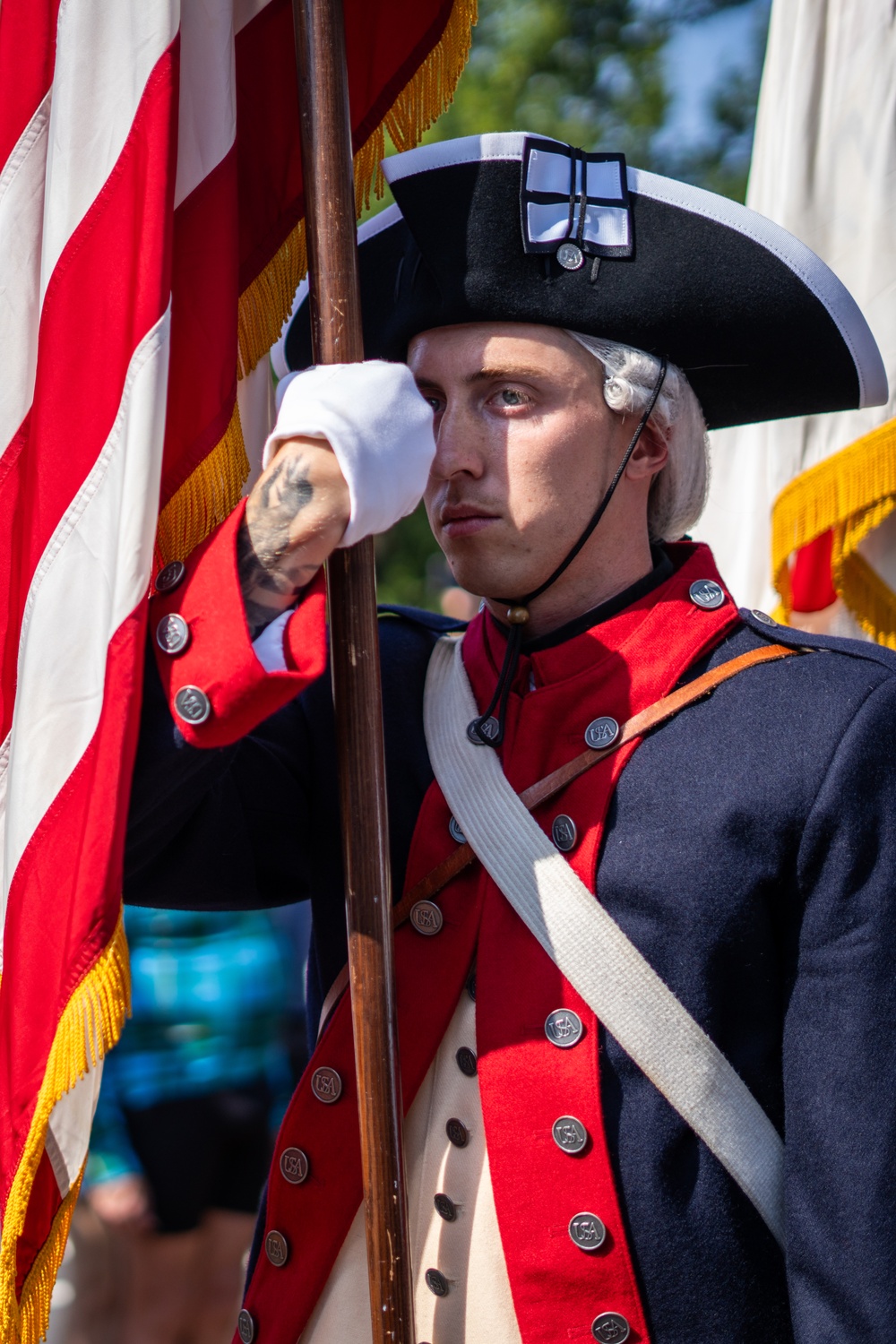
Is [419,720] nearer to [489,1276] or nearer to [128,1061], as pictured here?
[489,1276]

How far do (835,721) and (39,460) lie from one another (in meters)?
1.12

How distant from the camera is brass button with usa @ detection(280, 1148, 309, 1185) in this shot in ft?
6.62

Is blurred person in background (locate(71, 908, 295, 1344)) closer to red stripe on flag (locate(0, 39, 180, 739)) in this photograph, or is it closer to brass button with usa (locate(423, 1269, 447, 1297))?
brass button with usa (locate(423, 1269, 447, 1297))

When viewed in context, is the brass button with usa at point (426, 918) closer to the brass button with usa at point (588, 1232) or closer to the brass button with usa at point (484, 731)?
the brass button with usa at point (484, 731)

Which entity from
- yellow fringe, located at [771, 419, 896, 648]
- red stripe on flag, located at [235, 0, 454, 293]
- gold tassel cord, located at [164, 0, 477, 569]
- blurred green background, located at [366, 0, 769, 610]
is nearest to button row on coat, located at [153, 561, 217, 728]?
gold tassel cord, located at [164, 0, 477, 569]

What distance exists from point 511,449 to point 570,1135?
972mm

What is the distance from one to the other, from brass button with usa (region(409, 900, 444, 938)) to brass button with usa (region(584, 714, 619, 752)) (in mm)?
327

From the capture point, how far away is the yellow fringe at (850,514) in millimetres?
3143

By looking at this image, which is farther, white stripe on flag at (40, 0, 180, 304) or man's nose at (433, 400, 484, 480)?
man's nose at (433, 400, 484, 480)

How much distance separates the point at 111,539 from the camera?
181cm

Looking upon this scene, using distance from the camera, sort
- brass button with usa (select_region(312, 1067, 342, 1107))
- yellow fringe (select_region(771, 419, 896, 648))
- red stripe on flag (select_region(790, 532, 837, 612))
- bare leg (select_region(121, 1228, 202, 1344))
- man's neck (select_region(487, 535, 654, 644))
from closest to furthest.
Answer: brass button with usa (select_region(312, 1067, 342, 1107)) → man's neck (select_region(487, 535, 654, 644)) → yellow fringe (select_region(771, 419, 896, 648)) → red stripe on flag (select_region(790, 532, 837, 612)) → bare leg (select_region(121, 1228, 202, 1344))

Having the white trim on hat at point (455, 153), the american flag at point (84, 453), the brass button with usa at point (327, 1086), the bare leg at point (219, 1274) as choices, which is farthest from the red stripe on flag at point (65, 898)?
the bare leg at point (219, 1274)

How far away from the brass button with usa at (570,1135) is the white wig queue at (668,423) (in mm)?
1015

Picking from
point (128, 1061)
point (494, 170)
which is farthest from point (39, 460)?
point (128, 1061)
